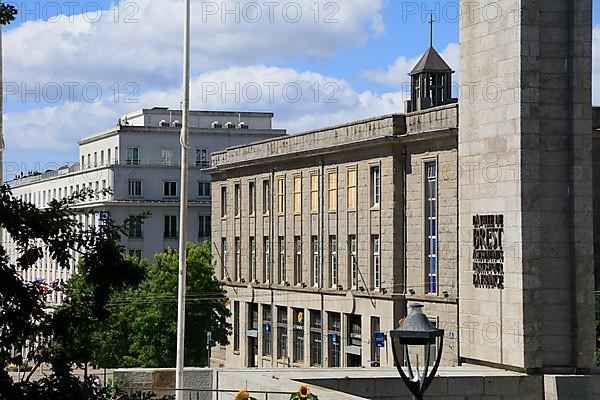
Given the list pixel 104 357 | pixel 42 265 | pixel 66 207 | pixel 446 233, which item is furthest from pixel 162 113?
pixel 66 207

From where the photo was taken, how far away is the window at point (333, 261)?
71.2 m

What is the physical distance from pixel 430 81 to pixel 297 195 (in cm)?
1559

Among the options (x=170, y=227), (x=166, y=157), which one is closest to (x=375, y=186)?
(x=170, y=227)

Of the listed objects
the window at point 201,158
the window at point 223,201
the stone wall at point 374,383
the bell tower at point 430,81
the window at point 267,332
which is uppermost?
the bell tower at point 430,81

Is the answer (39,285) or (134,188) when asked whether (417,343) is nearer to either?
(39,285)

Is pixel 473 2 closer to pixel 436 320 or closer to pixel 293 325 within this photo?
pixel 436 320

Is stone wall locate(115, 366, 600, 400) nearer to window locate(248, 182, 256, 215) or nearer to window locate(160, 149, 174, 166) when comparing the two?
window locate(248, 182, 256, 215)

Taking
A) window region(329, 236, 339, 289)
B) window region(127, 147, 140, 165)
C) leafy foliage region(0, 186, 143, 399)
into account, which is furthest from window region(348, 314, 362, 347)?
leafy foliage region(0, 186, 143, 399)

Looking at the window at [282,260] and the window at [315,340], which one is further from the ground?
the window at [282,260]

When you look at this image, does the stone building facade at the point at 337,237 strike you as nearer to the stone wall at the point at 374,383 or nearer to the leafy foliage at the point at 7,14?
the stone wall at the point at 374,383

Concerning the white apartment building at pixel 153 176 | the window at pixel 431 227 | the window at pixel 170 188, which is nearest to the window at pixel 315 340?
the window at pixel 431 227

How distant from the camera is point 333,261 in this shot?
235 feet

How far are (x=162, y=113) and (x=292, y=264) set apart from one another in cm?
4610

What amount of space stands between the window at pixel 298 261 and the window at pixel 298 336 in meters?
1.75
